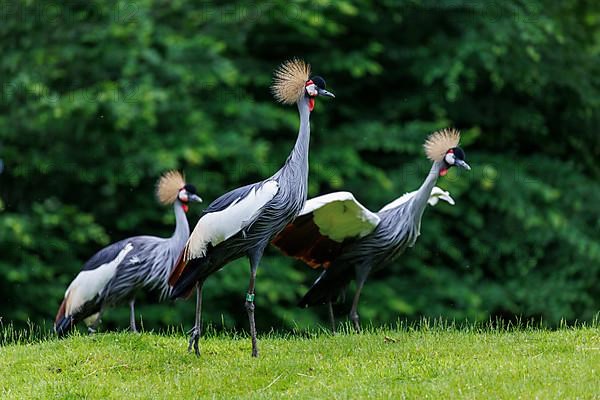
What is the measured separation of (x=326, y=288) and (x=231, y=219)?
2.27 meters

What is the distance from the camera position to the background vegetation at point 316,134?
13.3 m

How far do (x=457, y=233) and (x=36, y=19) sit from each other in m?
6.74

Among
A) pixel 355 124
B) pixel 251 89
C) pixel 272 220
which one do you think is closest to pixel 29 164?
pixel 251 89

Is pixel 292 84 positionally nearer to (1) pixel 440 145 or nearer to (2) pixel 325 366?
(1) pixel 440 145

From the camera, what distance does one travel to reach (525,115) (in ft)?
50.8

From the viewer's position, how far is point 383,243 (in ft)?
30.3

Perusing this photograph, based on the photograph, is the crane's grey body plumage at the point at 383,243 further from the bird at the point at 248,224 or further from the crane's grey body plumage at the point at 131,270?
the bird at the point at 248,224

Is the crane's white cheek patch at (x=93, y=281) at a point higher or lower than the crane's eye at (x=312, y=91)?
lower

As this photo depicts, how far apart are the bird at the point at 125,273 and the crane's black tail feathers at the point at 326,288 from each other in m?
1.27

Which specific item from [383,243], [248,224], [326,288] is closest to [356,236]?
[383,243]

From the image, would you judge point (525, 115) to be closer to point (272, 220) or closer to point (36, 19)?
point (36, 19)

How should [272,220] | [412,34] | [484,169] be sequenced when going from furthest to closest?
A: [412,34] → [484,169] → [272,220]

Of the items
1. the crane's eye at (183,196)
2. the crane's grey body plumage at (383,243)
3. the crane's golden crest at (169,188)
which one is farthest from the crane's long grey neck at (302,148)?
the crane's golden crest at (169,188)

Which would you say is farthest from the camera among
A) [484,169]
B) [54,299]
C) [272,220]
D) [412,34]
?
[412,34]
